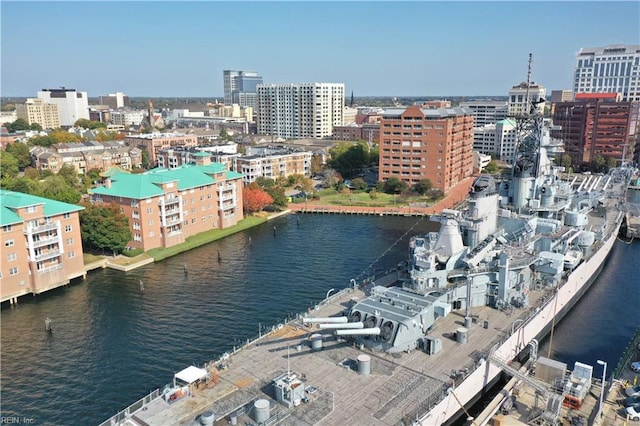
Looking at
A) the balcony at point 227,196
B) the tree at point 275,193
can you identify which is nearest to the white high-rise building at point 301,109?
the tree at point 275,193

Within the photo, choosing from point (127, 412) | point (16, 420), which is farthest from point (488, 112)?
point (16, 420)

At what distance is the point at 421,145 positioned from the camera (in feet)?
305

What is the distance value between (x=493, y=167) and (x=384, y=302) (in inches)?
3672

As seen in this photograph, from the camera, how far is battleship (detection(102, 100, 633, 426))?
25266 millimetres

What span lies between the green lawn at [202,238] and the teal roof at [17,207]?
1102cm

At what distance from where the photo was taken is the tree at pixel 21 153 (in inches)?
4446

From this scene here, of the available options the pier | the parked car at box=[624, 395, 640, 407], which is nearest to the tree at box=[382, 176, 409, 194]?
the pier

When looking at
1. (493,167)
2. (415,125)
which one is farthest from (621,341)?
(493,167)

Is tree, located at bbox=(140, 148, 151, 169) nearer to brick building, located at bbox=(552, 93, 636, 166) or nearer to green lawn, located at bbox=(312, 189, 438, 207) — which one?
green lawn, located at bbox=(312, 189, 438, 207)

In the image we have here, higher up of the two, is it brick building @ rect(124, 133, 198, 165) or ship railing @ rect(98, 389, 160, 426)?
brick building @ rect(124, 133, 198, 165)

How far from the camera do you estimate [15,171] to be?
326 feet

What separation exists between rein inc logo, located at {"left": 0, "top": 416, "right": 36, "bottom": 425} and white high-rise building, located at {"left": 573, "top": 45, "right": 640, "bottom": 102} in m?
195

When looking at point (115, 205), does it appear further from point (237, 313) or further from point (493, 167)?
point (493, 167)

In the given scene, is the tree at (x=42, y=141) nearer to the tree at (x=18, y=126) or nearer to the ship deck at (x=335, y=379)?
the tree at (x=18, y=126)
